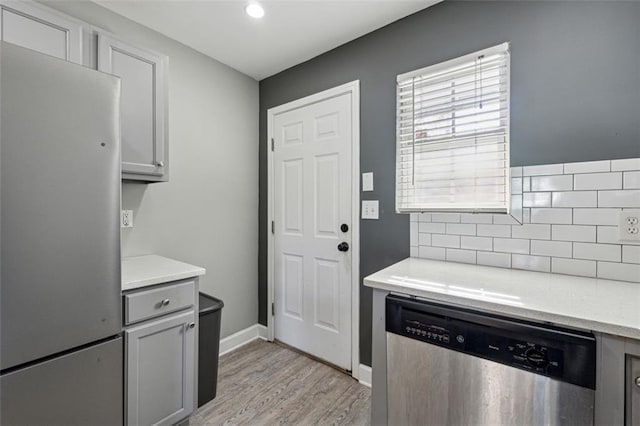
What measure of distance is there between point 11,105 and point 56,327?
830 mm

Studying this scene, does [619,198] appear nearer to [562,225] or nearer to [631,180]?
[631,180]

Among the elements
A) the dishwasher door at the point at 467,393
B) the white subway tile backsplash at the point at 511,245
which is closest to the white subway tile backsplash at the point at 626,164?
the white subway tile backsplash at the point at 511,245

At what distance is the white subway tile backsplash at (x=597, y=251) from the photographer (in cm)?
129

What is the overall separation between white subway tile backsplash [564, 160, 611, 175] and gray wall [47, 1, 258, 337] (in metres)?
2.31

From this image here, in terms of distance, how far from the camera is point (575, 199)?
1369 mm

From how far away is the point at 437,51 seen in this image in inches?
70.2

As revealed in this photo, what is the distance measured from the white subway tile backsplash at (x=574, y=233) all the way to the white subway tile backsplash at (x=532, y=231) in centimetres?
2

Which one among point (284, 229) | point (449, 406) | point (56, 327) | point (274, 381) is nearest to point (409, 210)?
point (449, 406)

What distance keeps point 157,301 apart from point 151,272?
180mm

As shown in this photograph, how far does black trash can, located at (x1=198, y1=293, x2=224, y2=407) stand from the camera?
1746 mm

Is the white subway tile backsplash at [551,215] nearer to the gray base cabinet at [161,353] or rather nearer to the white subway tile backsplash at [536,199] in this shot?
the white subway tile backsplash at [536,199]

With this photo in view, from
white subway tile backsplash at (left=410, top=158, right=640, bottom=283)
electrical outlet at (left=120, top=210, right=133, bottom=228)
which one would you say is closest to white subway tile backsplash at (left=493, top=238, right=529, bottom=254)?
white subway tile backsplash at (left=410, top=158, right=640, bottom=283)

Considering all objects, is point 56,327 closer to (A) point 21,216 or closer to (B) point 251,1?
(A) point 21,216

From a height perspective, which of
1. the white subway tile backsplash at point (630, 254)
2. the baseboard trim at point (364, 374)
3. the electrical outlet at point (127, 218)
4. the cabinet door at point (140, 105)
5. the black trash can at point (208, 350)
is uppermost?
the cabinet door at point (140, 105)
